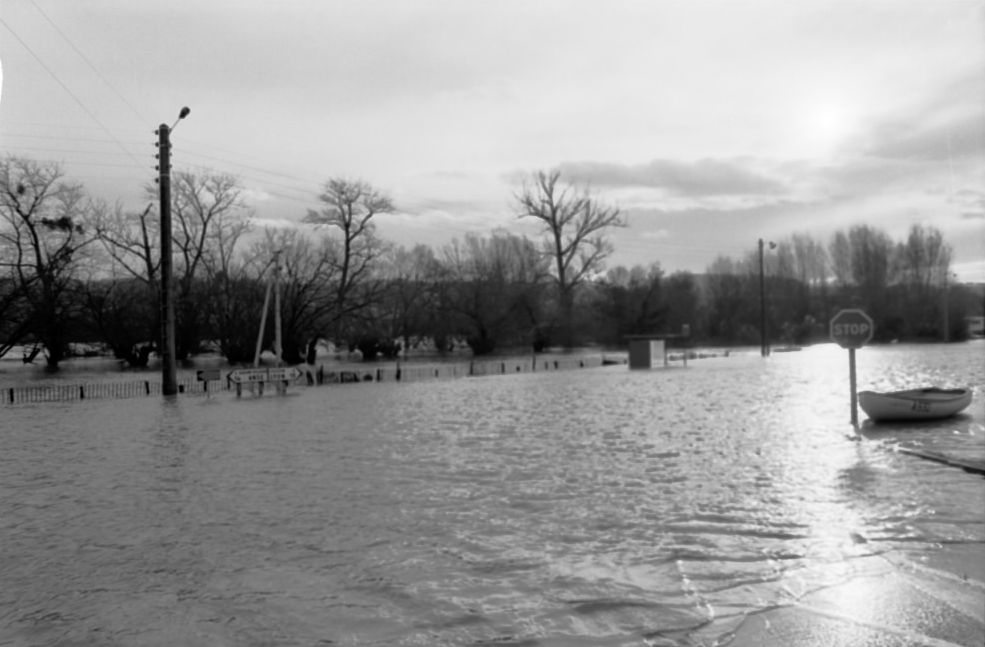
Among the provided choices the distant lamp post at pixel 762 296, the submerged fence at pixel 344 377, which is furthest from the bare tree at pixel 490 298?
the distant lamp post at pixel 762 296

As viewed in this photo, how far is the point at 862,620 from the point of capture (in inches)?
163

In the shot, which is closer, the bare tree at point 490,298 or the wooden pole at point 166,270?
the wooden pole at point 166,270

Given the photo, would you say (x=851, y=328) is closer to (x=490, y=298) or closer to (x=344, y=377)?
(x=344, y=377)

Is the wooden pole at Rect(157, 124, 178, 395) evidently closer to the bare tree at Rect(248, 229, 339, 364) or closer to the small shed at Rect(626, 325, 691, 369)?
the bare tree at Rect(248, 229, 339, 364)

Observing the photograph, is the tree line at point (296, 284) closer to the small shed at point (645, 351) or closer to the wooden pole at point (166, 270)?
the wooden pole at point (166, 270)

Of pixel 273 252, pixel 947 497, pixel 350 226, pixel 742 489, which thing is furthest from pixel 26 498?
pixel 350 226

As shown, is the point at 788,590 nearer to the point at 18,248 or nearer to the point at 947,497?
the point at 947,497

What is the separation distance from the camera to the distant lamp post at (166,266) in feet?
15.0

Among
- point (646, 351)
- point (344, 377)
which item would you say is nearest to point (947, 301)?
point (344, 377)

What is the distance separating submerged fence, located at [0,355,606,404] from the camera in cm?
400

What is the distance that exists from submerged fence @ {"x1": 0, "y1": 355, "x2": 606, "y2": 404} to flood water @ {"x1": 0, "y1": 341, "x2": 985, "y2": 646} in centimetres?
18

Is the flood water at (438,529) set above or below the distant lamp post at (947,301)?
below

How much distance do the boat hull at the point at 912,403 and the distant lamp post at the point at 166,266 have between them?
1205cm

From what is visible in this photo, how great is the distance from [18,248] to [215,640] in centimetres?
224
